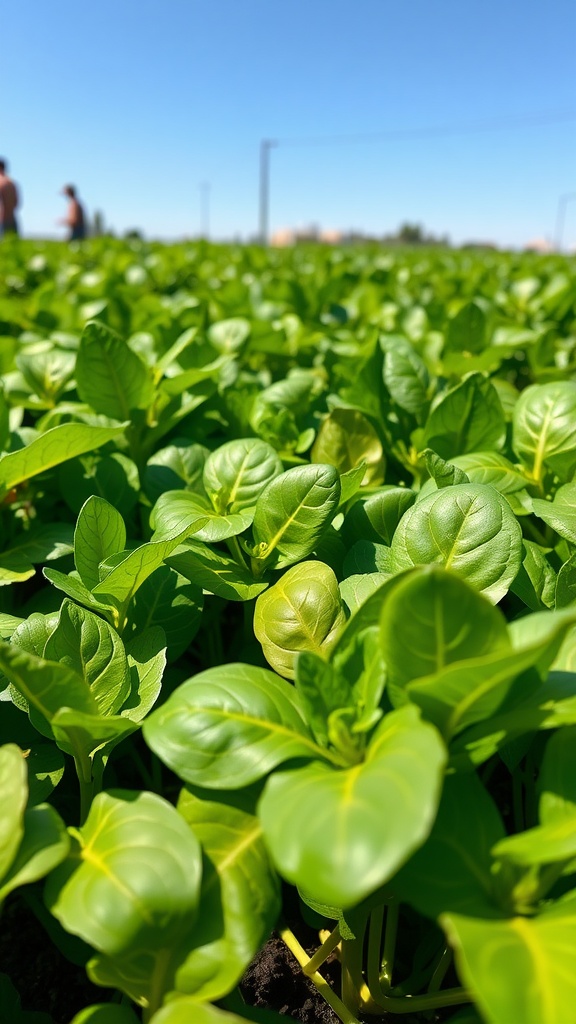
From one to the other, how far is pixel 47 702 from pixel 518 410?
1.22m

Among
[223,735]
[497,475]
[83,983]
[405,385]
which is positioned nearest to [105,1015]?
[223,735]

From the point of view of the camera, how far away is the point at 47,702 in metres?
1.01

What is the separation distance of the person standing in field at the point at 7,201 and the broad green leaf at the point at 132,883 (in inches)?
408

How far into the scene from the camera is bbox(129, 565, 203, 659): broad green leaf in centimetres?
136

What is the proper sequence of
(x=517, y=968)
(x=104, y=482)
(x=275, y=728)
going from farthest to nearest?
(x=104, y=482), (x=275, y=728), (x=517, y=968)

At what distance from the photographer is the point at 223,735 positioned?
2.90 feet

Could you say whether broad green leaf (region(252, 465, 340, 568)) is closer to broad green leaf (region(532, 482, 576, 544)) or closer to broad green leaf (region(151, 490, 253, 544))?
broad green leaf (region(151, 490, 253, 544))

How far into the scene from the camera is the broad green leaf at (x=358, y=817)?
66 centimetres

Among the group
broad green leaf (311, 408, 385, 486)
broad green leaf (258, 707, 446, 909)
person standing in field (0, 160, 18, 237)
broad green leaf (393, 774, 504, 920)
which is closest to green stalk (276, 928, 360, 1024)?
broad green leaf (393, 774, 504, 920)

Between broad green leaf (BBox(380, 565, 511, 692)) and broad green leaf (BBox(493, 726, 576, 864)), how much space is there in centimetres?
18

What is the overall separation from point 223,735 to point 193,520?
1.52 ft

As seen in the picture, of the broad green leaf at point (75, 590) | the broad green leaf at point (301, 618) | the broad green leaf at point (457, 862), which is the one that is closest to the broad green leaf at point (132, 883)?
the broad green leaf at point (457, 862)

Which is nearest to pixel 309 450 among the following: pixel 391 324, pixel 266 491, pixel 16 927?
pixel 266 491

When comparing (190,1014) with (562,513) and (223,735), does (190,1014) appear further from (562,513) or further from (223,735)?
(562,513)
